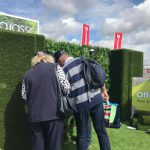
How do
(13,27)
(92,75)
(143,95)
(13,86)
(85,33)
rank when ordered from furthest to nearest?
(85,33) < (13,27) < (143,95) < (13,86) < (92,75)

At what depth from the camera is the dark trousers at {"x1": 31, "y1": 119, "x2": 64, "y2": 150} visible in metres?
3.87

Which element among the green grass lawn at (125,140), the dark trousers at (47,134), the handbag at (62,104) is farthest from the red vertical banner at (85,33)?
the dark trousers at (47,134)

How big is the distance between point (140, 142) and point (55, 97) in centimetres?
345

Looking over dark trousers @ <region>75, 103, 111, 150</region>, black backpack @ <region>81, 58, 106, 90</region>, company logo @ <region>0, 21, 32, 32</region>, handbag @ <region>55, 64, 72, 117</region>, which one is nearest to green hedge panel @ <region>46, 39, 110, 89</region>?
company logo @ <region>0, 21, 32, 32</region>

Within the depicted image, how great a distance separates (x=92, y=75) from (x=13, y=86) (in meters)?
1.45

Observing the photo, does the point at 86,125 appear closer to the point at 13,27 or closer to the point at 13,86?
the point at 13,86

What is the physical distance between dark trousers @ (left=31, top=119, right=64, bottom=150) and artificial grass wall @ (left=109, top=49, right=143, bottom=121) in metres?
5.57

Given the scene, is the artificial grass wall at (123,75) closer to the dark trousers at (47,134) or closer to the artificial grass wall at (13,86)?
the artificial grass wall at (13,86)

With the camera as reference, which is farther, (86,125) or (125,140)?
(125,140)

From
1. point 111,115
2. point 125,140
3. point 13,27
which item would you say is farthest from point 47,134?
point 13,27

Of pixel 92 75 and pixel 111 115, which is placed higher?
pixel 92 75

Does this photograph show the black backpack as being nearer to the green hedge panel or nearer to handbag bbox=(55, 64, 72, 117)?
→ handbag bbox=(55, 64, 72, 117)

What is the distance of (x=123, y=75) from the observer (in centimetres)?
936

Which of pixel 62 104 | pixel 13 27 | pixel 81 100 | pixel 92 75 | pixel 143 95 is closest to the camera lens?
pixel 62 104
